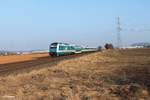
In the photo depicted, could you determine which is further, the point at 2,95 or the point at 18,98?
the point at 2,95

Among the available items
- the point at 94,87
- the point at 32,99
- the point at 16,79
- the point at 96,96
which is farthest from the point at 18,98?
the point at 16,79

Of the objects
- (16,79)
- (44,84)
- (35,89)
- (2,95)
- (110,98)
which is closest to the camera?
(110,98)

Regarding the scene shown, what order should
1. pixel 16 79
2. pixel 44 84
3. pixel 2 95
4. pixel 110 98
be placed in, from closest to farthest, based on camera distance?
pixel 110 98
pixel 2 95
pixel 44 84
pixel 16 79

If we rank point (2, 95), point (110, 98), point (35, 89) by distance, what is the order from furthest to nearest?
point (35, 89), point (2, 95), point (110, 98)

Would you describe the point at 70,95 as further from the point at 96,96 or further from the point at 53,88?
the point at 53,88

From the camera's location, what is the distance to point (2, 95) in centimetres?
1759

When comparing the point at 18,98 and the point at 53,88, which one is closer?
the point at 18,98

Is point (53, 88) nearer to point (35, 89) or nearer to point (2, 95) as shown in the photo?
point (35, 89)

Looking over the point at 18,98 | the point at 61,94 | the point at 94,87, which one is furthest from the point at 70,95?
the point at 94,87

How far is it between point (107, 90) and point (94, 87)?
1685 mm

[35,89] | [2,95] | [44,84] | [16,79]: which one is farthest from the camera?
[16,79]

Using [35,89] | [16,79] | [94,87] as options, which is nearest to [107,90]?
[94,87]

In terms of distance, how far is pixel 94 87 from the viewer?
66.1 feet

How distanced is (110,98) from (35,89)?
4.41 m
